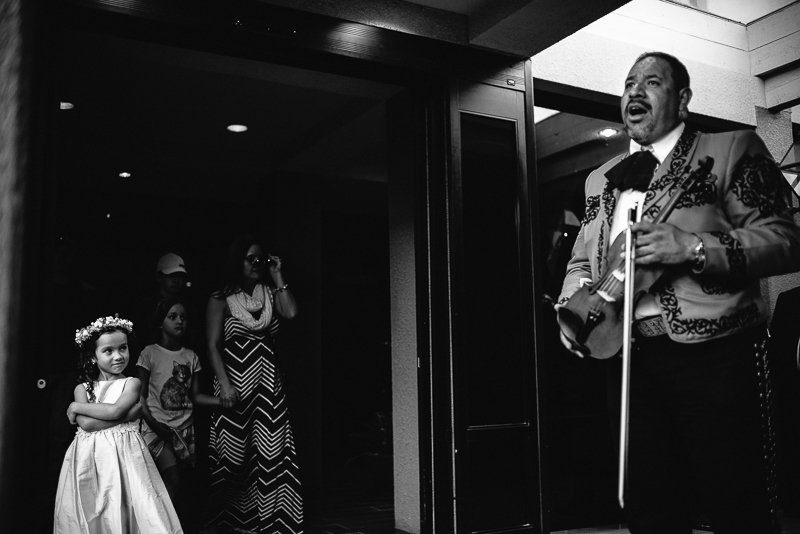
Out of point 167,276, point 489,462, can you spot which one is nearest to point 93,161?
point 167,276

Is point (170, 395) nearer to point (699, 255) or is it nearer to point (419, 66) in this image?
point (419, 66)

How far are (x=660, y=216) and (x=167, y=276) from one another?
3864 millimetres

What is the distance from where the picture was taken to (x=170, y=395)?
4.29 meters

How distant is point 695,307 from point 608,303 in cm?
19

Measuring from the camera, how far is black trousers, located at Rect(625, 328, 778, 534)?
5.01 feet

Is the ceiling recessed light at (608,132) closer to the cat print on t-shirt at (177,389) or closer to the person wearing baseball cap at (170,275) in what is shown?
the person wearing baseball cap at (170,275)

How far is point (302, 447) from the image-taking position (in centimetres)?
598

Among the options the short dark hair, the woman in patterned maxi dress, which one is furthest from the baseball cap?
the short dark hair

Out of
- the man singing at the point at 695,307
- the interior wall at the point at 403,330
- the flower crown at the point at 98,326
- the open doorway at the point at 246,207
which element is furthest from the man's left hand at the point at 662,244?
the flower crown at the point at 98,326

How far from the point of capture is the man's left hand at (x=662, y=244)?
4.95 ft

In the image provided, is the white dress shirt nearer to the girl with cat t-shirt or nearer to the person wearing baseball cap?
the girl with cat t-shirt

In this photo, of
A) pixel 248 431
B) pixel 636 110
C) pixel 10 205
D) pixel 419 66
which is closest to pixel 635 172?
pixel 636 110

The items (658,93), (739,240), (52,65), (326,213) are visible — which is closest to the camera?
(739,240)

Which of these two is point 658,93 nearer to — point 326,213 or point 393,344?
point 393,344
